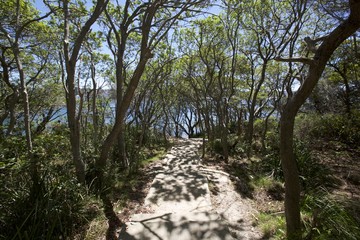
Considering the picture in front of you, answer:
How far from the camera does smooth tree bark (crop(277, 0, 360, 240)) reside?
2037mm

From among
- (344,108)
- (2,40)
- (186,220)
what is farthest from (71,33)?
(344,108)

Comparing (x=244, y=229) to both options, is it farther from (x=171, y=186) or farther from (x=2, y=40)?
(x=2, y=40)

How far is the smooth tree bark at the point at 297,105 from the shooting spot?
2037 millimetres

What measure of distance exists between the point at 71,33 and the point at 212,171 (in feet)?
23.6

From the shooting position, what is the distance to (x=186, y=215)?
398 centimetres

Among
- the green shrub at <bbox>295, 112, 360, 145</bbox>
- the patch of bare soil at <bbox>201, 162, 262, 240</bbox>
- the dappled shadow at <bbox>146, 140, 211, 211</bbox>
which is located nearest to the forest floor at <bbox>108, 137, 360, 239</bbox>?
the patch of bare soil at <bbox>201, 162, 262, 240</bbox>

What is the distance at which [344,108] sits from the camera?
10.8m

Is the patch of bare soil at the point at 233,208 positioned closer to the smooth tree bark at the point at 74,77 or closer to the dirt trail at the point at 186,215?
the dirt trail at the point at 186,215

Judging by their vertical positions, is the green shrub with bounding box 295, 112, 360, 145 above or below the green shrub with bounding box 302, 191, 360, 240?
above

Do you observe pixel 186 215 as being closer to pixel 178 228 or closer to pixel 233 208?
pixel 178 228

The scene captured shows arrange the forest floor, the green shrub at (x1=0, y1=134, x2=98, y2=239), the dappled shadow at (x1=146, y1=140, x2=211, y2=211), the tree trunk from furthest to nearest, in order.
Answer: the dappled shadow at (x1=146, y1=140, x2=211, y2=211)
the forest floor
the green shrub at (x1=0, y1=134, x2=98, y2=239)
the tree trunk

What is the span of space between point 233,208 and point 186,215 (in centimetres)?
113

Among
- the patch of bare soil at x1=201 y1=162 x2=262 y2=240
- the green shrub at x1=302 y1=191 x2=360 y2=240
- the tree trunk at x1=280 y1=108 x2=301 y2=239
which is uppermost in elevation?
the tree trunk at x1=280 y1=108 x2=301 y2=239

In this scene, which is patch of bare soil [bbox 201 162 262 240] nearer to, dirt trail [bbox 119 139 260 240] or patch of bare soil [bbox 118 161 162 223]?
dirt trail [bbox 119 139 260 240]
